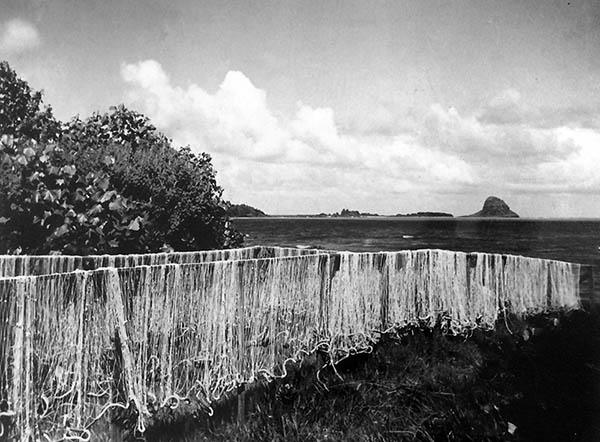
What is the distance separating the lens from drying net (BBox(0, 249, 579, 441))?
3.91 meters

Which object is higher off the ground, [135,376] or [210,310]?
[210,310]

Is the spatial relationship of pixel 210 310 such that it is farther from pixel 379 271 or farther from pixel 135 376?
pixel 379 271

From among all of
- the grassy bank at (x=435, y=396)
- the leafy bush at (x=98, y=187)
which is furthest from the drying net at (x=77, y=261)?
the grassy bank at (x=435, y=396)

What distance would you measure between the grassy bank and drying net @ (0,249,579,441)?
0.90 ft

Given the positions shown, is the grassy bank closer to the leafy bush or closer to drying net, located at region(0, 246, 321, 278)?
A: drying net, located at region(0, 246, 321, 278)

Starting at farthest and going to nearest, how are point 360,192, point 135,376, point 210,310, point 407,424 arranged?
point 360,192, point 407,424, point 210,310, point 135,376

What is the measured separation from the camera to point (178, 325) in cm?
499

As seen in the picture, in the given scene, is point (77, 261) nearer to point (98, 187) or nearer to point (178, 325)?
point (178, 325)

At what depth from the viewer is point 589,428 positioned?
23.9 ft

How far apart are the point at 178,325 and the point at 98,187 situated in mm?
4291

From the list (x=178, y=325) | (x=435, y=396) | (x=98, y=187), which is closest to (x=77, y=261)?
(x=178, y=325)

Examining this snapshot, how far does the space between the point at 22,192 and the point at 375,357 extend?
216 inches

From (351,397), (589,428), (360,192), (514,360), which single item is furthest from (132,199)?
(360,192)

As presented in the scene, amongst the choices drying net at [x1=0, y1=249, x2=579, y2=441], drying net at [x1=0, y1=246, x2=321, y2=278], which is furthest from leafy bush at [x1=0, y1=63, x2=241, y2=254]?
drying net at [x1=0, y1=249, x2=579, y2=441]
